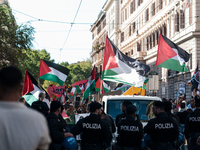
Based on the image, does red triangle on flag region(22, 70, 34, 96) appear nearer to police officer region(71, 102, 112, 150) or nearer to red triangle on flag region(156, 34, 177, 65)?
red triangle on flag region(156, 34, 177, 65)

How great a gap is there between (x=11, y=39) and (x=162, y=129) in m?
15.8

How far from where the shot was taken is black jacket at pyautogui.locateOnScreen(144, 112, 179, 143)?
6.15 meters

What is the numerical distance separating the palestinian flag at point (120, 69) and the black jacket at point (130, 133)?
19.4ft

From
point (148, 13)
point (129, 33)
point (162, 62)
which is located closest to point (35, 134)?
point (162, 62)

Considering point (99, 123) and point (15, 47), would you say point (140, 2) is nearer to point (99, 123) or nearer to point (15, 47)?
point (15, 47)

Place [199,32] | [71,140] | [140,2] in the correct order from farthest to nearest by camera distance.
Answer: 1. [140,2]
2. [199,32]
3. [71,140]

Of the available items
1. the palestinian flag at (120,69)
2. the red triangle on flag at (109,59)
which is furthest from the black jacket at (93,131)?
the red triangle on flag at (109,59)

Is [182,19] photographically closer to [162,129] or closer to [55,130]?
[162,129]

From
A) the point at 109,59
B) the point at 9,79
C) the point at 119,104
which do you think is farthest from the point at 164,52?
the point at 9,79

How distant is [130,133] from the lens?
646cm

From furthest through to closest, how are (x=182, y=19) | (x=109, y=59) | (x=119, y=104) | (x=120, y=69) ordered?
1. (x=182, y=19)
2. (x=109, y=59)
3. (x=120, y=69)
4. (x=119, y=104)

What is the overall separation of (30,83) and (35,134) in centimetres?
906

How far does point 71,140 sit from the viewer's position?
5012 mm

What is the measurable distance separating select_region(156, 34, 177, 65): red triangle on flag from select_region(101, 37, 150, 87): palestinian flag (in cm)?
65
